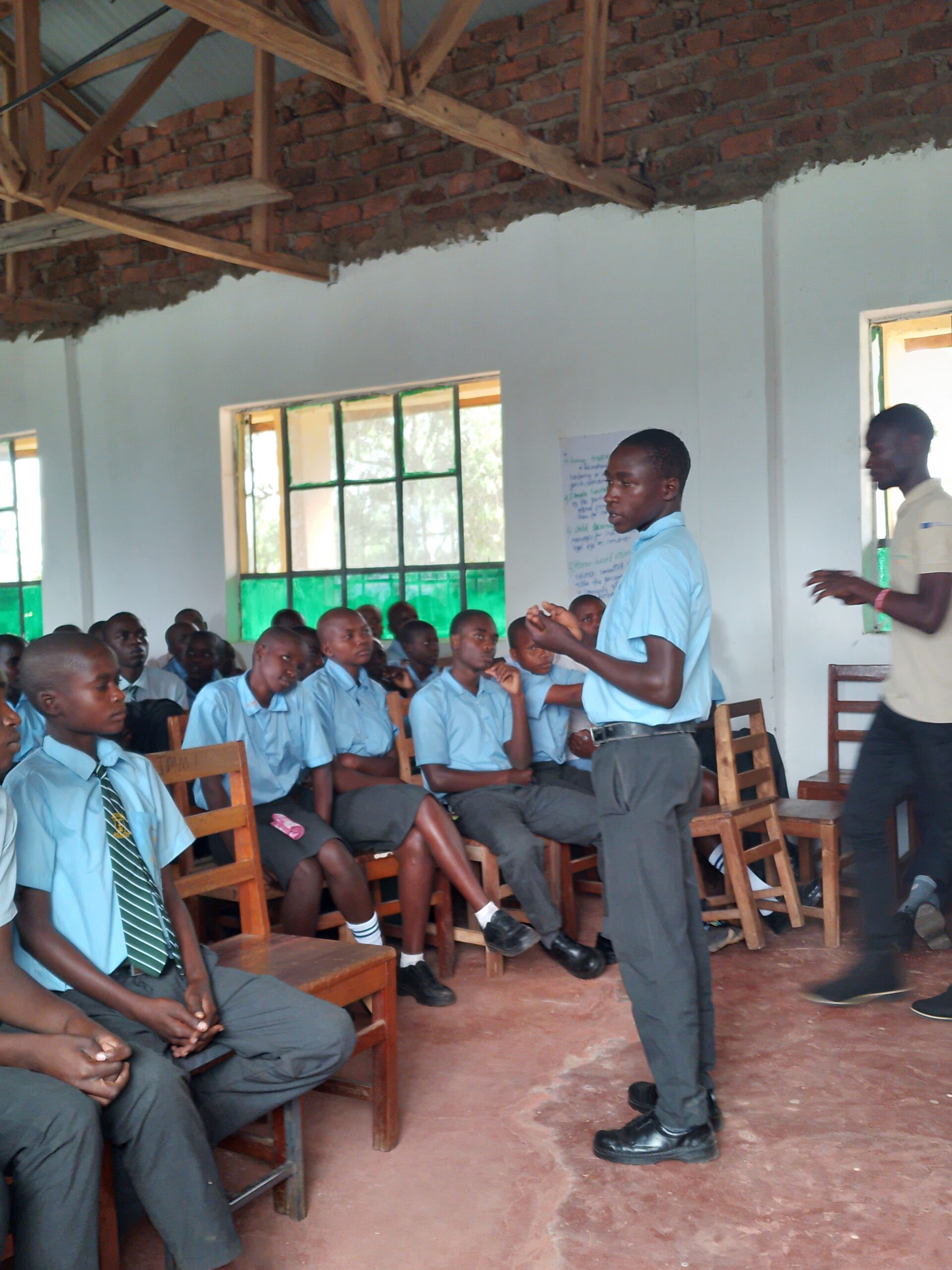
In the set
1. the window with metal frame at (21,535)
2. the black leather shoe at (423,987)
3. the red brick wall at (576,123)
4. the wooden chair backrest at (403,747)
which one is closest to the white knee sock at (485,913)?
the black leather shoe at (423,987)

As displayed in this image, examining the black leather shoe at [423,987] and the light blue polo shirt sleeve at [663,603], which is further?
the black leather shoe at [423,987]

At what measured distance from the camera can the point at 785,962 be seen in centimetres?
356

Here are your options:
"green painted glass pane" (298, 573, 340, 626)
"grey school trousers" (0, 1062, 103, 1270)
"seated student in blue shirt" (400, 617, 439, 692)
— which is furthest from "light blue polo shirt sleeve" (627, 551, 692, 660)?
"green painted glass pane" (298, 573, 340, 626)

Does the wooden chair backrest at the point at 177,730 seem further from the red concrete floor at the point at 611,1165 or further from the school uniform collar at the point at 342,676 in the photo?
the red concrete floor at the point at 611,1165

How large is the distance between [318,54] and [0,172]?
69.4 inches

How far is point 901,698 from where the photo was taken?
277cm

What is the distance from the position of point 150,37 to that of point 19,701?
159 inches

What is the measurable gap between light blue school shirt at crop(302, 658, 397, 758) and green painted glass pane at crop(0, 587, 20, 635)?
4186mm

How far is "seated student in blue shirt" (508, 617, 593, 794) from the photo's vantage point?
4066 mm

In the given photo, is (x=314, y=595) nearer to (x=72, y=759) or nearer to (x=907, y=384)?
(x=907, y=384)

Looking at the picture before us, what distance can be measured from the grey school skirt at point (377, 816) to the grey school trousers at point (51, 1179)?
185 centimetres

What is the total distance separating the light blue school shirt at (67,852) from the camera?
1.93 m

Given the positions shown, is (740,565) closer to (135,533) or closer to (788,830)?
(788,830)

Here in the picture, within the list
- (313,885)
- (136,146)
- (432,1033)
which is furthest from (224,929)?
(136,146)
